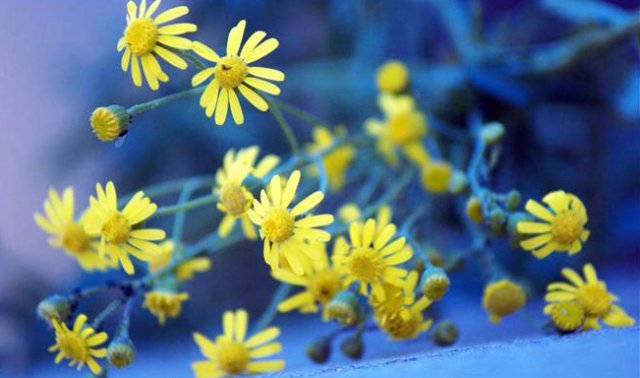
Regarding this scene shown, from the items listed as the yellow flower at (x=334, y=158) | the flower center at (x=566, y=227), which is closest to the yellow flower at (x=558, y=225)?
the flower center at (x=566, y=227)

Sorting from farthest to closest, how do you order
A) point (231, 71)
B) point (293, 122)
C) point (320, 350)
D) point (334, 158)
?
point (293, 122) < point (334, 158) < point (320, 350) < point (231, 71)

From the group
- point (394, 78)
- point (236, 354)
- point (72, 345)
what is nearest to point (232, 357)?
point (236, 354)

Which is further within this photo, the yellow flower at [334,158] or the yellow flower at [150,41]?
the yellow flower at [334,158]

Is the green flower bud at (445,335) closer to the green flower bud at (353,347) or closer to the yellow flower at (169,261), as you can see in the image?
the green flower bud at (353,347)

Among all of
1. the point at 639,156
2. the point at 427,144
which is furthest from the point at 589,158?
the point at 427,144

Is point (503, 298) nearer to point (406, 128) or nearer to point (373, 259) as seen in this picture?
point (373, 259)
